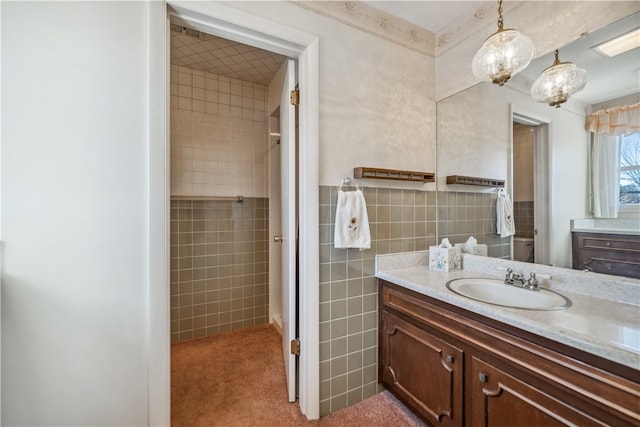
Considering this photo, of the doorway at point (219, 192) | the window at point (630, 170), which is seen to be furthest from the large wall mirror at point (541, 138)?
the doorway at point (219, 192)

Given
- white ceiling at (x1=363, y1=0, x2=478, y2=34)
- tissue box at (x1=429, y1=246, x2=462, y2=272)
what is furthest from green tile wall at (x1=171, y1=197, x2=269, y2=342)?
white ceiling at (x1=363, y1=0, x2=478, y2=34)

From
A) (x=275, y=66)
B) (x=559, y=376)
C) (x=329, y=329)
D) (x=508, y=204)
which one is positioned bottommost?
Answer: (x=329, y=329)

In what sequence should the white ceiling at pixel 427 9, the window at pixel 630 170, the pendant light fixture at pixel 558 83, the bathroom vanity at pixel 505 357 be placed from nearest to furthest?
the bathroom vanity at pixel 505 357 → the window at pixel 630 170 → the pendant light fixture at pixel 558 83 → the white ceiling at pixel 427 9

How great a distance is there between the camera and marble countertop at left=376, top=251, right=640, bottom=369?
759mm

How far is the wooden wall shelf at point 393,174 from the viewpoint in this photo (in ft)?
5.02

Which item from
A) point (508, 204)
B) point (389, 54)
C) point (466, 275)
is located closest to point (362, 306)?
point (466, 275)

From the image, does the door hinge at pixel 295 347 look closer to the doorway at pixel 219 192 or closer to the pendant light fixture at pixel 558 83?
the doorway at pixel 219 192

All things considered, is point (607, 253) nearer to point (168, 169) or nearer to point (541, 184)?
point (541, 184)

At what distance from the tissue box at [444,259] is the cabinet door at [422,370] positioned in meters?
0.46

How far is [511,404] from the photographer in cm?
96

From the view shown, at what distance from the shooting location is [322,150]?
1.48m

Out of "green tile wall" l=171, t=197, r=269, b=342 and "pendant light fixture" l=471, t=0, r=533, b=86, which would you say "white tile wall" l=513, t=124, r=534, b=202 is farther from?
"green tile wall" l=171, t=197, r=269, b=342

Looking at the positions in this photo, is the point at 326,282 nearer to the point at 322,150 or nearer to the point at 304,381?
the point at 304,381

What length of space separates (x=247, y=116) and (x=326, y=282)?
192 cm
